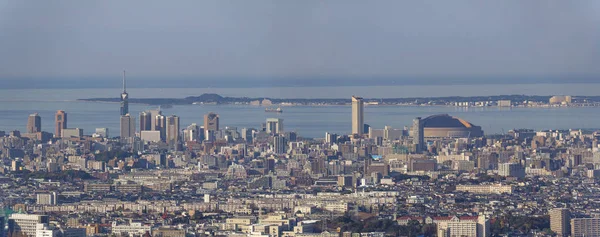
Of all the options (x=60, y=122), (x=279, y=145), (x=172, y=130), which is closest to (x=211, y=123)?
(x=172, y=130)

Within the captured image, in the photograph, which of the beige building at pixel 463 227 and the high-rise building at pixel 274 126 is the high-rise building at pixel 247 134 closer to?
the high-rise building at pixel 274 126

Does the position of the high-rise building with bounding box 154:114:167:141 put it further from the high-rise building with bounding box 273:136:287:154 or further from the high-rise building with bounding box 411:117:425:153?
the high-rise building with bounding box 411:117:425:153

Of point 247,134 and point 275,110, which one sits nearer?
point 247,134

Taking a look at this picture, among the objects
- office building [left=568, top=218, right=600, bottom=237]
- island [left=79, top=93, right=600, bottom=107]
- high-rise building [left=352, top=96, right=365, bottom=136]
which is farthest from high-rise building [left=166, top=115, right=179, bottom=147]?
office building [left=568, top=218, right=600, bottom=237]

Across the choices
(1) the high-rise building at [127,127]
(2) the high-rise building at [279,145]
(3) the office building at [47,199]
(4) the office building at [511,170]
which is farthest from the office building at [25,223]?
(1) the high-rise building at [127,127]

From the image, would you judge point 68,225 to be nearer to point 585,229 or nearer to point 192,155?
point 585,229

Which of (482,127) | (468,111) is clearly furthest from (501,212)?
(468,111)

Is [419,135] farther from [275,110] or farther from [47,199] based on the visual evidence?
[47,199]
